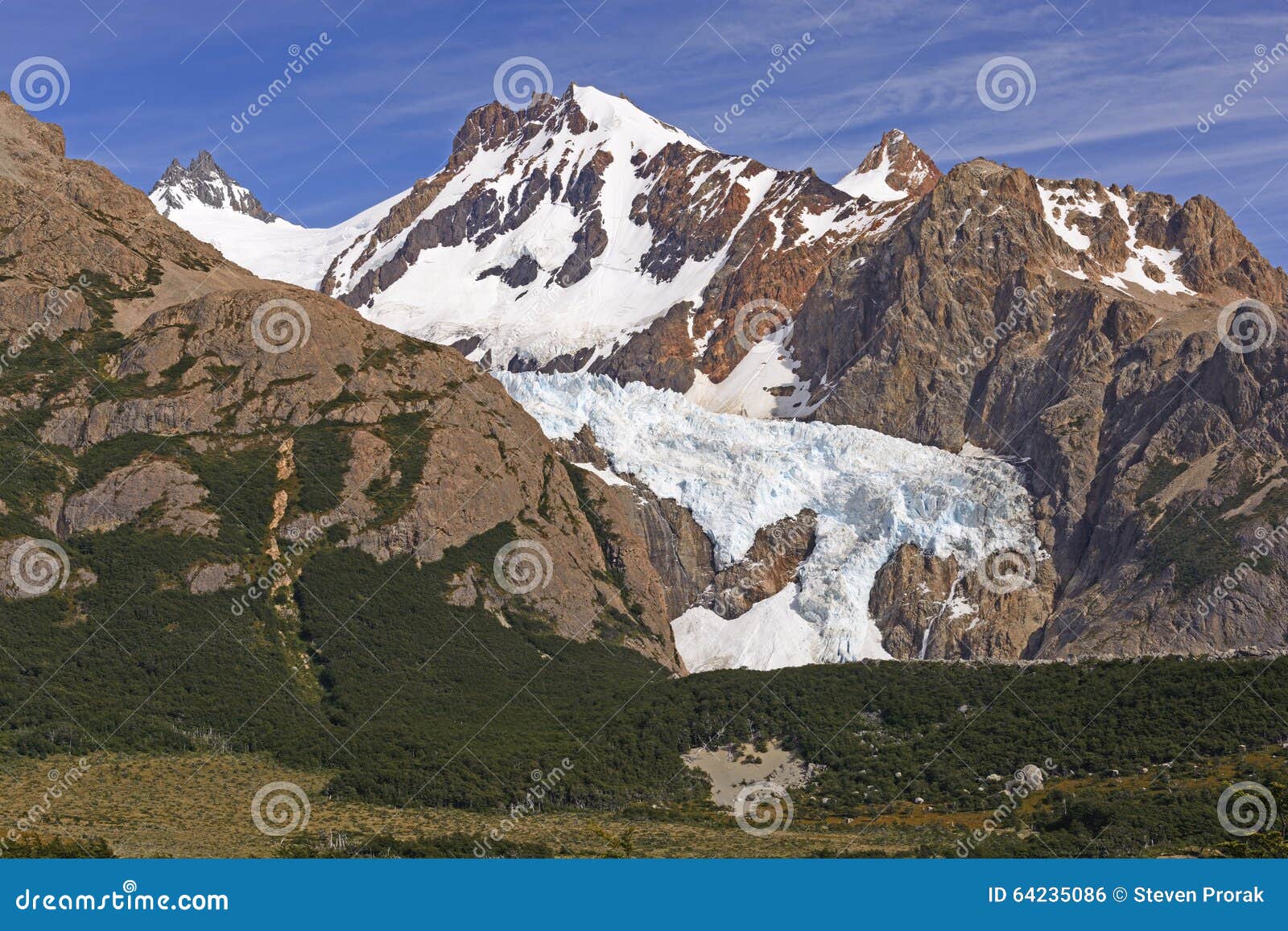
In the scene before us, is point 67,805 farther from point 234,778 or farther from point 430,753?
point 430,753

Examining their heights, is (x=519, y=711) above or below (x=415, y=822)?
above

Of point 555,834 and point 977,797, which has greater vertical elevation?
point 977,797

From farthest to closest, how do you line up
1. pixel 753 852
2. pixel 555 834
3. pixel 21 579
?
pixel 21 579, pixel 555 834, pixel 753 852

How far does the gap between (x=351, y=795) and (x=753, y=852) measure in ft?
135

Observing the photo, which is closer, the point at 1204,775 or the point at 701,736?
the point at 1204,775

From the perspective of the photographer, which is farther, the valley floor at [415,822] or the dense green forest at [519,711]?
the dense green forest at [519,711]

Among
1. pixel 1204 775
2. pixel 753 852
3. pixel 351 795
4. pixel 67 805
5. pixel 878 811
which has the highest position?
pixel 1204 775

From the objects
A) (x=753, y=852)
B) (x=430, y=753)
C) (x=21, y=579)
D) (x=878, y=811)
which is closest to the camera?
(x=753, y=852)

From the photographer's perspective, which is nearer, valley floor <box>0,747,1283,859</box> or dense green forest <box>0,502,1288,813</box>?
valley floor <box>0,747,1283,859</box>

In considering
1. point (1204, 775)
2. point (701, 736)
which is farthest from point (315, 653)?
point (1204, 775)

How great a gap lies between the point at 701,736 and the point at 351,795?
36993 mm

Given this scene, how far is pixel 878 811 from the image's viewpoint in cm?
15375

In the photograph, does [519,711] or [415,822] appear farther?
[519,711]

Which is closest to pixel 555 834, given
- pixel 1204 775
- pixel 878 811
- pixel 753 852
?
pixel 753 852
